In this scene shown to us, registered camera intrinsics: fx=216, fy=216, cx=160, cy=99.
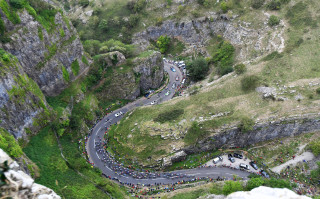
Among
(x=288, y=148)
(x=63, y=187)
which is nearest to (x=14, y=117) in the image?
(x=63, y=187)

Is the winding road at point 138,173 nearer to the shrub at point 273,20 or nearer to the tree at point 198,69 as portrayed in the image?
the tree at point 198,69

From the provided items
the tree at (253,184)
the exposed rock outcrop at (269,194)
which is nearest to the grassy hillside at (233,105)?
the tree at (253,184)

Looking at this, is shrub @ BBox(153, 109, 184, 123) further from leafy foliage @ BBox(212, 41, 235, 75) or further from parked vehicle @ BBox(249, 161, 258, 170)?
leafy foliage @ BBox(212, 41, 235, 75)

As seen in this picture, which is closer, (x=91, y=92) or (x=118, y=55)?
(x=91, y=92)

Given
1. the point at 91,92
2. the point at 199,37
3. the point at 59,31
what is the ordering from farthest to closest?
the point at 199,37 → the point at 91,92 → the point at 59,31

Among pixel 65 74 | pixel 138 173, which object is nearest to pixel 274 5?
pixel 138 173

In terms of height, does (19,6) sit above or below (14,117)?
above

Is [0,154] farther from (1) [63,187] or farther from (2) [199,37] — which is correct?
(2) [199,37]
